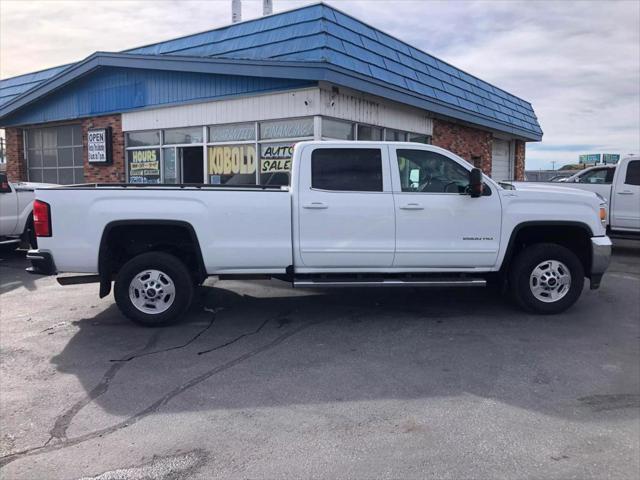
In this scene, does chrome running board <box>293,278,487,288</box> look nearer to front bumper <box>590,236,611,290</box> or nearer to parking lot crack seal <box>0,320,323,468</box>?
parking lot crack seal <box>0,320,323,468</box>

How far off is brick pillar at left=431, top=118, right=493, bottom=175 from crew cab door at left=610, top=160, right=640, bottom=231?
4.76 m

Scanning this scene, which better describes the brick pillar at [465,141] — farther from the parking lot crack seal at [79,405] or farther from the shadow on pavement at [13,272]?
the parking lot crack seal at [79,405]

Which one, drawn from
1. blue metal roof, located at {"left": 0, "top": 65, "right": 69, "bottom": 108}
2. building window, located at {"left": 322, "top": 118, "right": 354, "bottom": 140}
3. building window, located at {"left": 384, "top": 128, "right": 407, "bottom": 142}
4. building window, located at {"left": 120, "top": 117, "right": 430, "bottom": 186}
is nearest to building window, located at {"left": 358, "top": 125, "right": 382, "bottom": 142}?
building window, located at {"left": 120, "top": 117, "right": 430, "bottom": 186}

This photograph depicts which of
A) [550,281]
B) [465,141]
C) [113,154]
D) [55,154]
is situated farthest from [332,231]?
[55,154]

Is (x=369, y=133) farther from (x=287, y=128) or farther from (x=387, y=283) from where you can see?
(x=387, y=283)

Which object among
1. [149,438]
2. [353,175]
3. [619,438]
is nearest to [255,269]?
[353,175]

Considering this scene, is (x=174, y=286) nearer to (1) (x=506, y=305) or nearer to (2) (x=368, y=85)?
(1) (x=506, y=305)

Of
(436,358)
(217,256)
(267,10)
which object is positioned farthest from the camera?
(267,10)

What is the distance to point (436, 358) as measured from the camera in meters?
5.06

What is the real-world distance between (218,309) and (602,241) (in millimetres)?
→ 4755

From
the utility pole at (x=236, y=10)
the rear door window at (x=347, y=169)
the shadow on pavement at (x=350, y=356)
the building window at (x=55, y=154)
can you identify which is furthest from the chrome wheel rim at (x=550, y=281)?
the building window at (x=55, y=154)

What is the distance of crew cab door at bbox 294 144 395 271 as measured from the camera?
6.01 metres

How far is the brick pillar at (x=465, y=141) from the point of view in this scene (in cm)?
1527

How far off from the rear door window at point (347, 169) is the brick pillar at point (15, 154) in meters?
15.2
